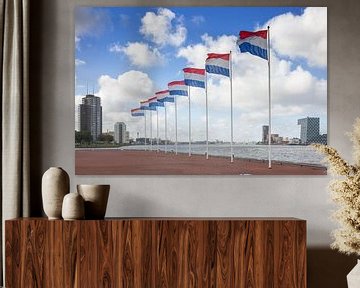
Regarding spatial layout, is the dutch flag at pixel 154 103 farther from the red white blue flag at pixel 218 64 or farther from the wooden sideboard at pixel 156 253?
the wooden sideboard at pixel 156 253

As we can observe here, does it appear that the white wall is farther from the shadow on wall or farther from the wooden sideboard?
the wooden sideboard

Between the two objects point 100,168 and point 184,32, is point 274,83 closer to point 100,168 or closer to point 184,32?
point 184,32

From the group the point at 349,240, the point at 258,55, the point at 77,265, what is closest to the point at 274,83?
the point at 258,55

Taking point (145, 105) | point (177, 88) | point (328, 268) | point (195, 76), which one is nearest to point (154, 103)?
point (145, 105)

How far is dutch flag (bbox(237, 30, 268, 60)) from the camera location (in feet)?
14.0

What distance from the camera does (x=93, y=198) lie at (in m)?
3.85

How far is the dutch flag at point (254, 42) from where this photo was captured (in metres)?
4.27

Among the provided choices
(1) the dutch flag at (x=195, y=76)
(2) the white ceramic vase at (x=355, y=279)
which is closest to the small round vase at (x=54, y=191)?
(1) the dutch flag at (x=195, y=76)

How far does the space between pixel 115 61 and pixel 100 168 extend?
0.72m

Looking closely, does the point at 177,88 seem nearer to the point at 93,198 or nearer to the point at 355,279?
the point at 93,198

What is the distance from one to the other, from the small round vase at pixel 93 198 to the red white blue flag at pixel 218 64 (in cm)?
109

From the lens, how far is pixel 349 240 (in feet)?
12.1

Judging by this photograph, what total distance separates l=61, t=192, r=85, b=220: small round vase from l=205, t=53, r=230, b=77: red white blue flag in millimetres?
1243

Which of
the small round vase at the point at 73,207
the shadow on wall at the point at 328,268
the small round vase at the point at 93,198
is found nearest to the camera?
the small round vase at the point at 73,207
